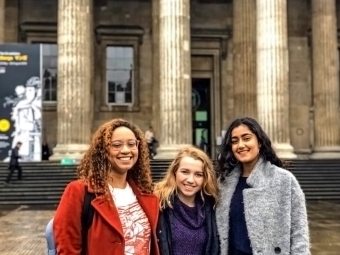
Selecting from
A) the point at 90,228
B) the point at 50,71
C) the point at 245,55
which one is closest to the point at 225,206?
the point at 90,228

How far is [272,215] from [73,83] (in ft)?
67.4

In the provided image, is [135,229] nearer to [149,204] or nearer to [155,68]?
[149,204]

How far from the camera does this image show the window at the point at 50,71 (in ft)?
98.5

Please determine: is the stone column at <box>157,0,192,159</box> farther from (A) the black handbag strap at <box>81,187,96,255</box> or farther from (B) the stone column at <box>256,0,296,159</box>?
(A) the black handbag strap at <box>81,187,96,255</box>

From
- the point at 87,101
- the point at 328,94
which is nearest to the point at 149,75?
the point at 87,101

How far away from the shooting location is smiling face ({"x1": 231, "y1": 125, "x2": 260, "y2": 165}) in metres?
3.64

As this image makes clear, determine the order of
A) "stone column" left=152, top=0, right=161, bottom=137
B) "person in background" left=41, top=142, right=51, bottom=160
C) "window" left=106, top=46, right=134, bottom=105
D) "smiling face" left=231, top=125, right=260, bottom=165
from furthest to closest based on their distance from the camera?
"window" left=106, top=46, right=134, bottom=105 → "stone column" left=152, top=0, right=161, bottom=137 → "person in background" left=41, top=142, right=51, bottom=160 → "smiling face" left=231, top=125, right=260, bottom=165

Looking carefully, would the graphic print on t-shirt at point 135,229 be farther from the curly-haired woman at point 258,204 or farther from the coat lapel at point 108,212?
the curly-haired woman at point 258,204

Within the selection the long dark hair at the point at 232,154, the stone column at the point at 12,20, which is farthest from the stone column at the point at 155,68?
the long dark hair at the point at 232,154

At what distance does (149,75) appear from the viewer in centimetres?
3019

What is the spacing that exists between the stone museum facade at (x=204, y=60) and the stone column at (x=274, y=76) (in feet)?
0.22

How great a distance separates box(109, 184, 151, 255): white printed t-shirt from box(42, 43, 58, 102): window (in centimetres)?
2729

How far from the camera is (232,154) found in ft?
12.3

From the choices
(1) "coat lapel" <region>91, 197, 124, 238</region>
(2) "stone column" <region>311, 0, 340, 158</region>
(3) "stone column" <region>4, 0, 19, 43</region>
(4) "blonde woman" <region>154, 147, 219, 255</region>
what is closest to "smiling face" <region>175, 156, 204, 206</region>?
(4) "blonde woman" <region>154, 147, 219, 255</region>
